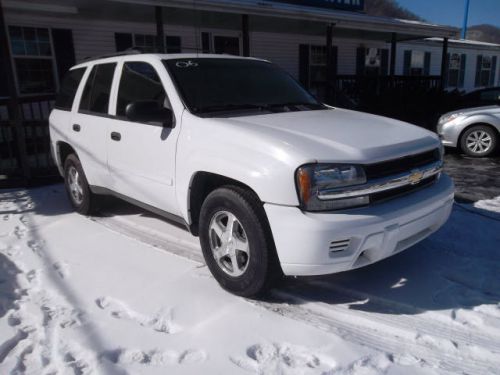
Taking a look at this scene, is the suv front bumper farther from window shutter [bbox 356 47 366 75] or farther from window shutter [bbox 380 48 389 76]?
window shutter [bbox 380 48 389 76]

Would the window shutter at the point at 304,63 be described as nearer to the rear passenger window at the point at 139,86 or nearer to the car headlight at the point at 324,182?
the rear passenger window at the point at 139,86

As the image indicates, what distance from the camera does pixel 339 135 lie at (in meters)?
3.03

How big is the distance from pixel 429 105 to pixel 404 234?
40.2 feet

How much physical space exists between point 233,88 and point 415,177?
175 cm

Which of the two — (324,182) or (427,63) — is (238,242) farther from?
(427,63)

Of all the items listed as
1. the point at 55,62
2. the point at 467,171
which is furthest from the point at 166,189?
Answer: the point at 55,62

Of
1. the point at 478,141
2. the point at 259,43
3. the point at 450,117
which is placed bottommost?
the point at 478,141

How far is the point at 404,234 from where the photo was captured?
9.66 feet

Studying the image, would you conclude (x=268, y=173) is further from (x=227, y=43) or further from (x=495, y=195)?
(x=227, y=43)

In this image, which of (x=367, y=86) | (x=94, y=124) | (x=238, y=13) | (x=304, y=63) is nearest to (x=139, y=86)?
(x=94, y=124)

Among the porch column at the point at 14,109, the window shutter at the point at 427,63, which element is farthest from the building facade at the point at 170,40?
the window shutter at the point at 427,63

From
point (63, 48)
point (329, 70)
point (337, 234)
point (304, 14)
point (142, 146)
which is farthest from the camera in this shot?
point (329, 70)

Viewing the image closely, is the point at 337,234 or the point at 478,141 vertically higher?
the point at 337,234

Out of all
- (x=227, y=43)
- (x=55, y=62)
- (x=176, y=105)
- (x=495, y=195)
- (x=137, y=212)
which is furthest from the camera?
(x=227, y=43)
